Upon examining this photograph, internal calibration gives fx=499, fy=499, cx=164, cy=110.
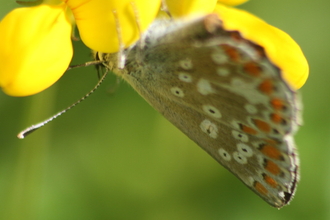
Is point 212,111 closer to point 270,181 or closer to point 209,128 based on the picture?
point 209,128

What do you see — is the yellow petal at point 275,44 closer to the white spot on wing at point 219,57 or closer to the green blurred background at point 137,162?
the white spot on wing at point 219,57

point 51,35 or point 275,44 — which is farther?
point 275,44

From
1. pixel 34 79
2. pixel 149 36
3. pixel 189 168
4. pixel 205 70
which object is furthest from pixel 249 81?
pixel 189 168

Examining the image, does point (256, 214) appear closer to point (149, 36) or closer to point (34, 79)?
point (149, 36)

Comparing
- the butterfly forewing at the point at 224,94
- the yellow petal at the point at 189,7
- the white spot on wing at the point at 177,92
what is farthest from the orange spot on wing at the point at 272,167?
the yellow petal at the point at 189,7

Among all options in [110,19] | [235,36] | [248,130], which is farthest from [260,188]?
[110,19]

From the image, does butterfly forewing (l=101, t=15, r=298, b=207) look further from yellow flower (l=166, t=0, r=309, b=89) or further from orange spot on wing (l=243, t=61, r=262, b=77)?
yellow flower (l=166, t=0, r=309, b=89)
